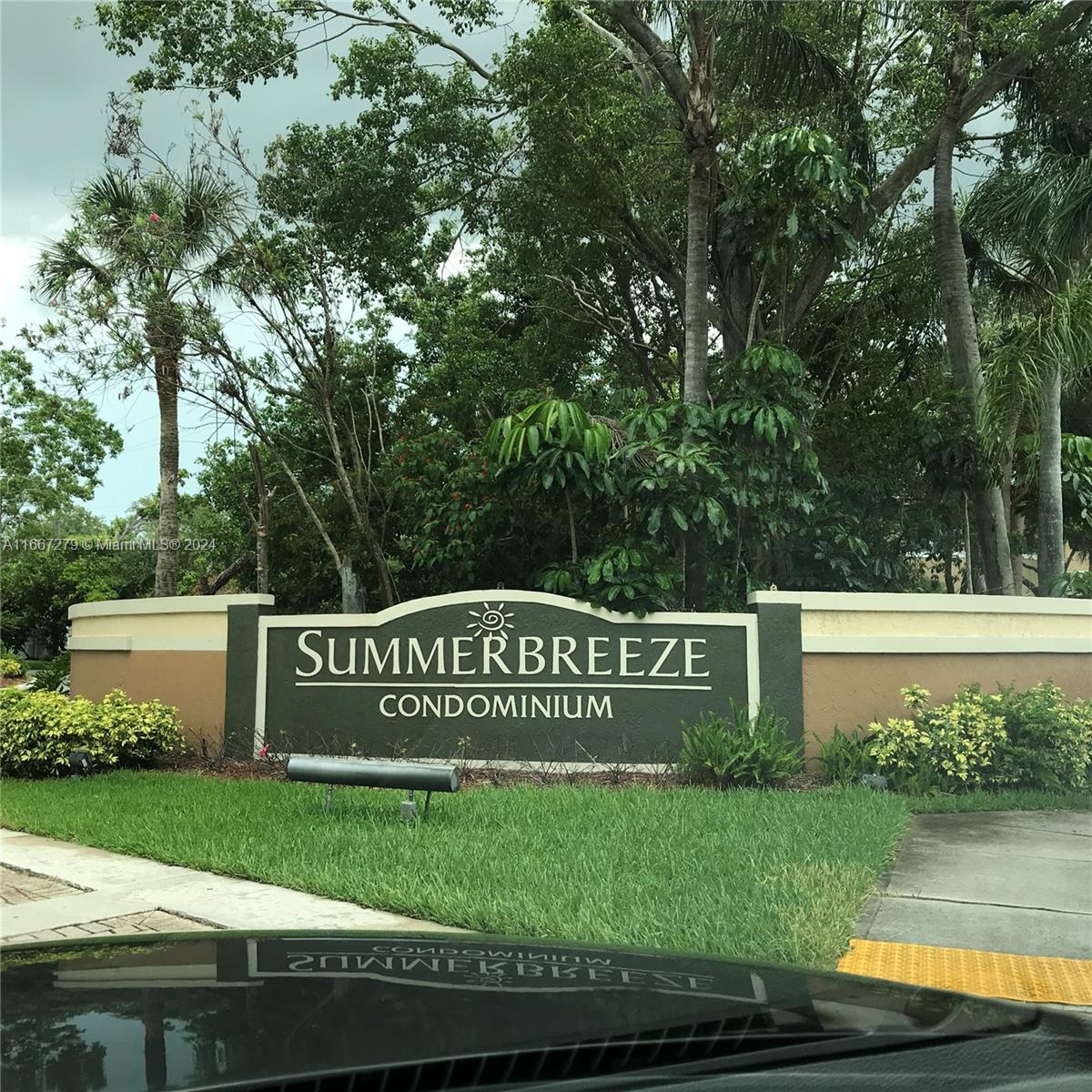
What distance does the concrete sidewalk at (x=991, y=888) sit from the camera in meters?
5.18

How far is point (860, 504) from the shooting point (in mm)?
14016

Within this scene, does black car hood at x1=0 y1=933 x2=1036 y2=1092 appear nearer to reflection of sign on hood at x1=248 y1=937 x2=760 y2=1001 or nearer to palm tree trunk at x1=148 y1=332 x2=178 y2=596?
reflection of sign on hood at x1=248 y1=937 x2=760 y2=1001

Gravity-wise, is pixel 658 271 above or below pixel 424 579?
above

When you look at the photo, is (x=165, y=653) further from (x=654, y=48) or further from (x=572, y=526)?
(x=654, y=48)

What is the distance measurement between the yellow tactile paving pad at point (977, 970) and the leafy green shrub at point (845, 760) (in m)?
4.36

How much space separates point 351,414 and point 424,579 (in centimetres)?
315

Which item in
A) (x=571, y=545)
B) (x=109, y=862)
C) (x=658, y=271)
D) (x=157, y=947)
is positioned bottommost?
(x=109, y=862)

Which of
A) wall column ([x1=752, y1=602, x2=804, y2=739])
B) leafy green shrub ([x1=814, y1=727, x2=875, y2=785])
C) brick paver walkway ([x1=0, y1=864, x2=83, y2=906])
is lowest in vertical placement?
brick paver walkway ([x1=0, y1=864, x2=83, y2=906])

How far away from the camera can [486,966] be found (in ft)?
9.05

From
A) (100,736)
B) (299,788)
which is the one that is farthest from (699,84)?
(100,736)

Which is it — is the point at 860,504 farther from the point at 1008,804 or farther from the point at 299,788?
the point at 299,788

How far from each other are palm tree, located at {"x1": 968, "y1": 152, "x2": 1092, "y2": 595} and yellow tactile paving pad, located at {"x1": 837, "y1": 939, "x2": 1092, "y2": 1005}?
7.21 m

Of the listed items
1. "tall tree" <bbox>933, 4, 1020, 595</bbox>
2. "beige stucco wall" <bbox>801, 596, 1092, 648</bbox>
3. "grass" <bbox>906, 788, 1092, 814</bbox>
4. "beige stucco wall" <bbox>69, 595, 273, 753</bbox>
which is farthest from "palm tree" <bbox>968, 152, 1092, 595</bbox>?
"beige stucco wall" <bbox>69, 595, 273, 753</bbox>

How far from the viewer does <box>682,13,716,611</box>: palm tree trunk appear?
447 inches
